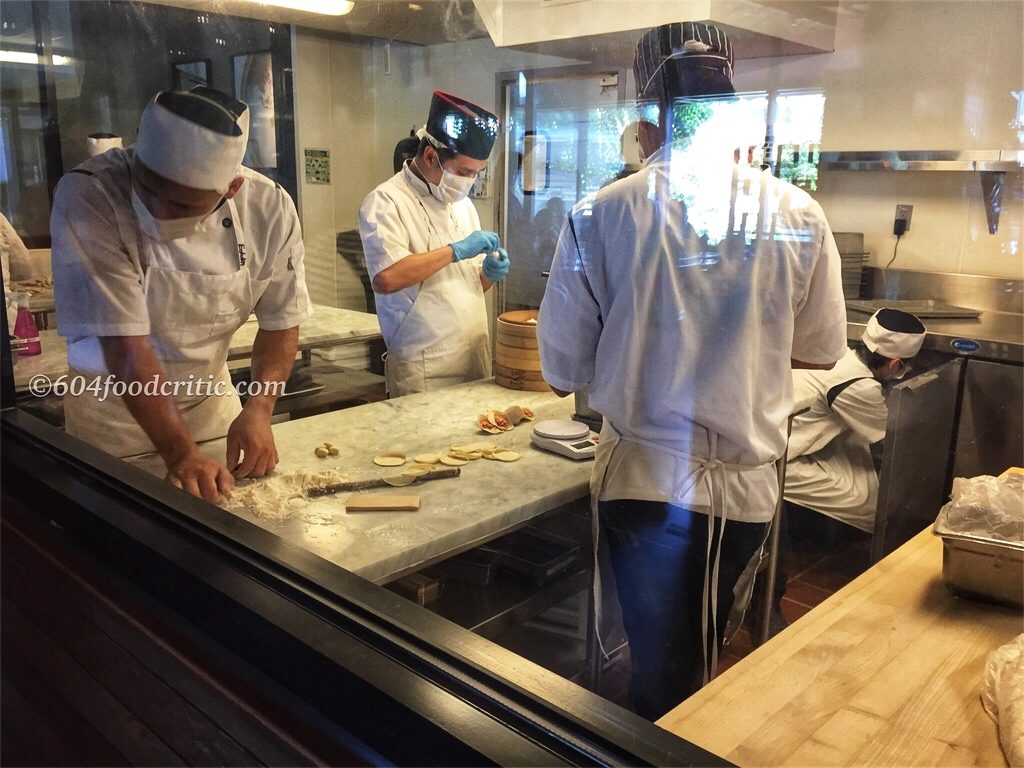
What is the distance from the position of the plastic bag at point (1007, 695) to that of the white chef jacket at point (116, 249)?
103 cm

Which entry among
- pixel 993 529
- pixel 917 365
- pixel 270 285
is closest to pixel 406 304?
pixel 270 285

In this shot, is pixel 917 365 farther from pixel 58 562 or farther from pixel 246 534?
pixel 58 562

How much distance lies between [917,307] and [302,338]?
2.97 ft

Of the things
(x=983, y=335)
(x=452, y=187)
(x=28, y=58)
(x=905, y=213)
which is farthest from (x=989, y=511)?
(x=28, y=58)

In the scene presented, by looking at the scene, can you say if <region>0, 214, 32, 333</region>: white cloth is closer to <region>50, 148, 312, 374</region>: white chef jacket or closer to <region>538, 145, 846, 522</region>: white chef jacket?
<region>50, 148, 312, 374</region>: white chef jacket

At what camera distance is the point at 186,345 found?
1.17 meters

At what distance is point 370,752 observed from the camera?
644mm

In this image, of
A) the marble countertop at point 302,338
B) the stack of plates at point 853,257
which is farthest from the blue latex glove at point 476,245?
the stack of plates at point 853,257

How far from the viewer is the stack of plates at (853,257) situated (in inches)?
32.6

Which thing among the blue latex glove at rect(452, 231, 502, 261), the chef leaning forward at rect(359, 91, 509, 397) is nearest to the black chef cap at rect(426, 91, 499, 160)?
Answer: the chef leaning forward at rect(359, 91, 509, 397)

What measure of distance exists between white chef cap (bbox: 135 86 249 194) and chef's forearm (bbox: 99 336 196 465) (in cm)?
25

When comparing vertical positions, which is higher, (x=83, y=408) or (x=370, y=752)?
(x=83, y=408)

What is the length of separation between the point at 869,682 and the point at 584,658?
45 centimetres

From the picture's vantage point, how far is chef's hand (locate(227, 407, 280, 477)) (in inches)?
49.2
